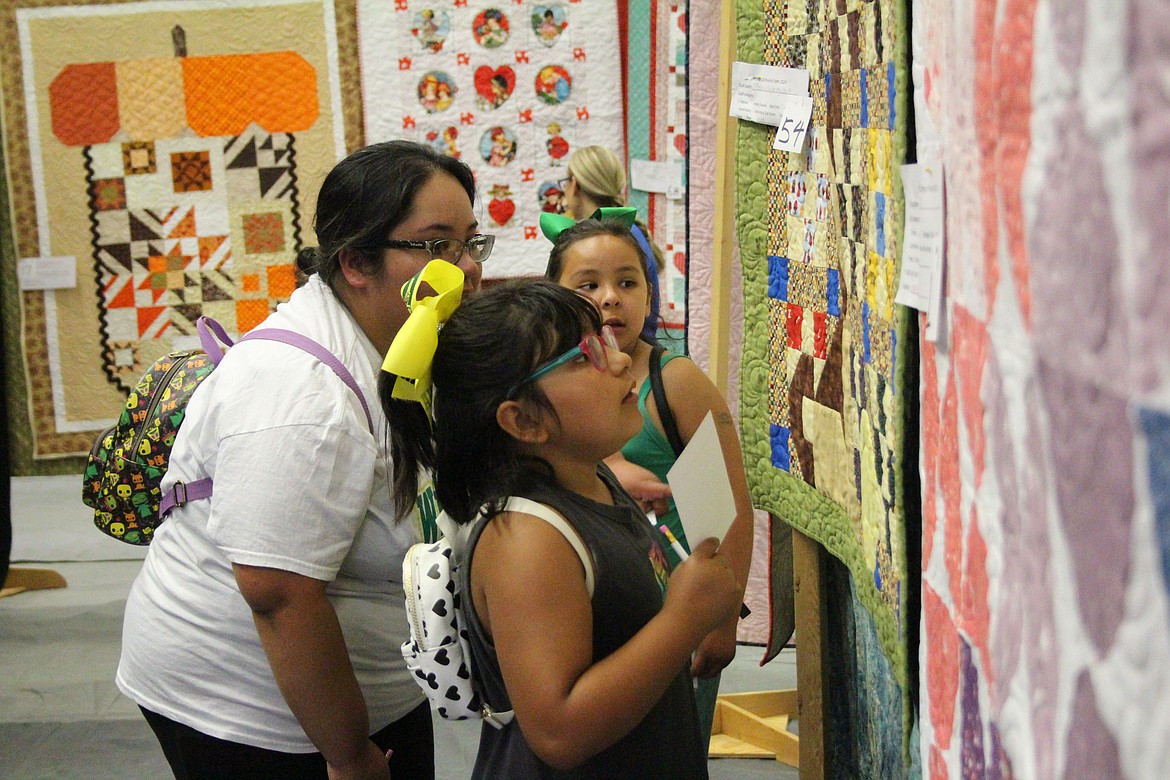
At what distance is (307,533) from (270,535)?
43 mm

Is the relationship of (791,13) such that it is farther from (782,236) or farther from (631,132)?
(631,132)

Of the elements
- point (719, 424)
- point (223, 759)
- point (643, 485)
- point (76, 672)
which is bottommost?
point (76, 672)

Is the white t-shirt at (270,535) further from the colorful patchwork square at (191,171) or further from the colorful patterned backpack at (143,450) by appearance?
the colorful patchwork square at (191,171)

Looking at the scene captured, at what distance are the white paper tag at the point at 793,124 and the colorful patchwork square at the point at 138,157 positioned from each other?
381 cm

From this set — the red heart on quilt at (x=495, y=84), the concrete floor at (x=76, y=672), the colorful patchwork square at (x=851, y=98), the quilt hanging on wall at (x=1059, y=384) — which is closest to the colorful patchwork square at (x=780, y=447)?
the colorful patchwork square at (x=851, y=98)

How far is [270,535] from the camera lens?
134 centimetres

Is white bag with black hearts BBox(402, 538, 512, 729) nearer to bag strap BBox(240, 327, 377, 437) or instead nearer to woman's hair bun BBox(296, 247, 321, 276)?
bag strap BBox(240, 327, 377, 437)

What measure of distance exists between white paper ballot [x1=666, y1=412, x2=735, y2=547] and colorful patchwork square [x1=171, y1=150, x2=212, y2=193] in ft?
14.1

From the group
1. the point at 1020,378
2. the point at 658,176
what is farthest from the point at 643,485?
the point at 658,176

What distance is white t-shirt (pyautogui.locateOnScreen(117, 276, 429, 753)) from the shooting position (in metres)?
1.34

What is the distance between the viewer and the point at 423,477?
1522 millimetres

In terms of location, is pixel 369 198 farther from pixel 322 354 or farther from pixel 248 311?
pixel 248 311

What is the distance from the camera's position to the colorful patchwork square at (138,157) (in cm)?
496

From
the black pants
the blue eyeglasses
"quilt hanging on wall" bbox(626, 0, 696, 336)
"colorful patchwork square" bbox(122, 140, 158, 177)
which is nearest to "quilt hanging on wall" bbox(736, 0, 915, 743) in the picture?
the blue eyeglasses
